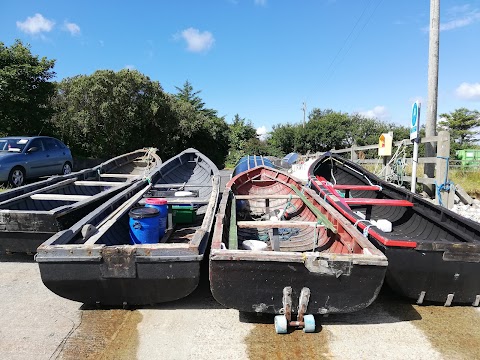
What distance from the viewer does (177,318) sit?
11.1 ft

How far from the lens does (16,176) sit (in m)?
9.70

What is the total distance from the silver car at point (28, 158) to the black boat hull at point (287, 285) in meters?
9.07

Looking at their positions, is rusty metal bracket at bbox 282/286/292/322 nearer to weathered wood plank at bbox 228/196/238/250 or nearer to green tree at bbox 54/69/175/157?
weathered wood plank at bbox 228/196/238/250

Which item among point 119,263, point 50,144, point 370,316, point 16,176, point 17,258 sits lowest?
point 370,316

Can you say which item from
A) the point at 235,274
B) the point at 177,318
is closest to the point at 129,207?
the point at 177,318

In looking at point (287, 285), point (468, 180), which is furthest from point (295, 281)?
point (468, 180)

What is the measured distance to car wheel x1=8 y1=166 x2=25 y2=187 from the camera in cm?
953

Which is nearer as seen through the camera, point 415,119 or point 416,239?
point 416,239

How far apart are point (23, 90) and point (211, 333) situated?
16.4 metres

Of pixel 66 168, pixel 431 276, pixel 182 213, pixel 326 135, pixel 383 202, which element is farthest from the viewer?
pixel 326 135

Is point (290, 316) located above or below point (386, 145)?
below

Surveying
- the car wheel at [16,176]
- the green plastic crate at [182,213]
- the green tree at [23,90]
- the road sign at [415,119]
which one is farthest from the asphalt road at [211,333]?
the green tree at [23,90]

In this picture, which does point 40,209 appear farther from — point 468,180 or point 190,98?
point 190,98

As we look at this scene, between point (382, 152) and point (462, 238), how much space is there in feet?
22.6
